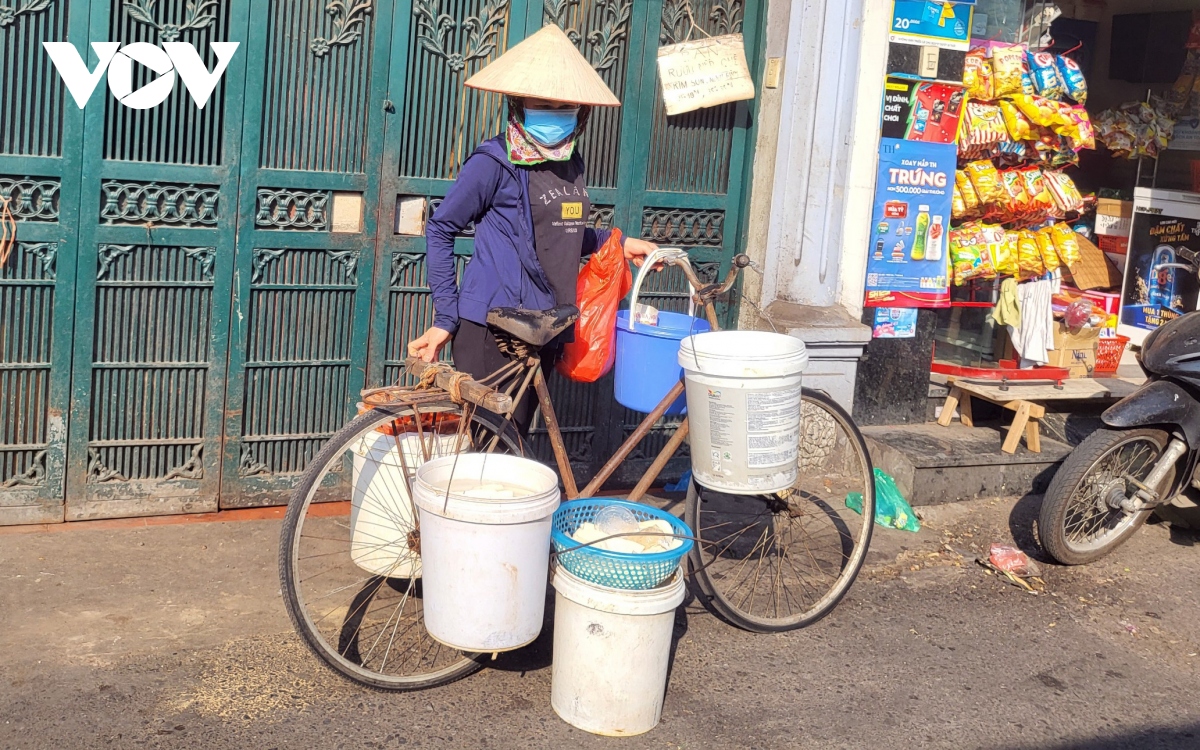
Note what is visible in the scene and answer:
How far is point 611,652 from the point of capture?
3.62 meters

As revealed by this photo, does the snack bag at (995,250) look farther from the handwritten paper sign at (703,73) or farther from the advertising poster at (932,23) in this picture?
the handwritten paper sign at (703,73)

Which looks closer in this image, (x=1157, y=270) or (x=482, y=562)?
(x=482, y=562)

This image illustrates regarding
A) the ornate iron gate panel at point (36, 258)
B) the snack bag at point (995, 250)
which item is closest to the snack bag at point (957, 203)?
the snack bag at point (995, 250)

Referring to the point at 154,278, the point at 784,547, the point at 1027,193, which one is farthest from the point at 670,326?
the point at 1027,193

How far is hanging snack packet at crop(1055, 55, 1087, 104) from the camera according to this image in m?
7.14

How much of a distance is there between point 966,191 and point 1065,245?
92 centimetres

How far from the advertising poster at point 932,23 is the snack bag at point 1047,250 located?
146 centimetres

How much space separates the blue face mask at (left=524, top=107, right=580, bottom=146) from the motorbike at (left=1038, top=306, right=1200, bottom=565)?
299 centimetres

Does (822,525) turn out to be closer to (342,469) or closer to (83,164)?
(342,469)

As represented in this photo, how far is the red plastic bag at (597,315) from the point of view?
4.39 meters

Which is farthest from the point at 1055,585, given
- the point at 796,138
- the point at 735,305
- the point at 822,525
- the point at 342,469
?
the point at 342,469

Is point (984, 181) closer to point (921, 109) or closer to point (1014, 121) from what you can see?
point (1014, 121)

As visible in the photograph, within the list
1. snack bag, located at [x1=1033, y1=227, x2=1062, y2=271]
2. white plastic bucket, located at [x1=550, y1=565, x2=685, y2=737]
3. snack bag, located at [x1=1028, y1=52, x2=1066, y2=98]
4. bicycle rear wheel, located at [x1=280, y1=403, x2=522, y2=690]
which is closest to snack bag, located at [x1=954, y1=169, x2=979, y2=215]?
snack bag, located at [x1=1033, y1=227, x2=1062, y2=271]

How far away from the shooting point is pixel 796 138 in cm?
609
